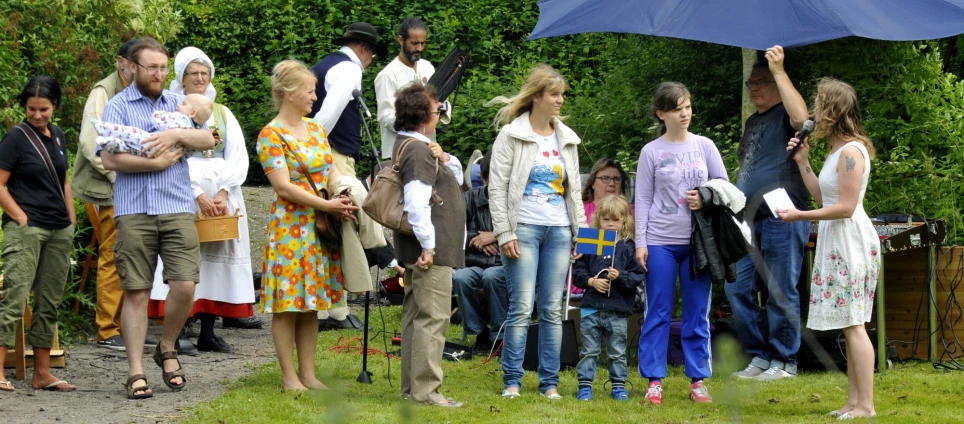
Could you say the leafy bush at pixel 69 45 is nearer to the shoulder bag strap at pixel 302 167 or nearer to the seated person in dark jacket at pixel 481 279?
the seated person in dark jacket at pixel 481 279

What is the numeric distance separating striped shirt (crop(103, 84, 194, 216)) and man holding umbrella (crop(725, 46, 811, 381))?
3093 millimetres

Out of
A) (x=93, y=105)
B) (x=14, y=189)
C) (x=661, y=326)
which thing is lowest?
(x=661, y=326)

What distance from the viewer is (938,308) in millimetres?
7098

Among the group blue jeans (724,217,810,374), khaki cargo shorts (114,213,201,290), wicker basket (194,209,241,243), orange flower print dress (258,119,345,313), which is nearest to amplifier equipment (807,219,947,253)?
blue jeans (724,217,810,374)

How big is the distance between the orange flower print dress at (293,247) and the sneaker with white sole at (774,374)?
2546mm

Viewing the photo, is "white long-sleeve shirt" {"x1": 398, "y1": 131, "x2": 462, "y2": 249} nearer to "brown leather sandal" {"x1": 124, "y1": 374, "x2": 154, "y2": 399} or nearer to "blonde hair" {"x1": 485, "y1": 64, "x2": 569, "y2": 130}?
"blonde hair" {"x1": 485, "y1": 64, "x2": 569, "y2": 130}

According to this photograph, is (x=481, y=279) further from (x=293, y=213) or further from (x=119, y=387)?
(x=119, y=387)

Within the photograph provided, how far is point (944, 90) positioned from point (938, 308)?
5.06 ft

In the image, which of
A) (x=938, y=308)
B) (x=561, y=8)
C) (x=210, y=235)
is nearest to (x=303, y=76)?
(x=210, y=235)

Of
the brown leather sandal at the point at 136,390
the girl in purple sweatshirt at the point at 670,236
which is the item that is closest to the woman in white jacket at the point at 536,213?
the girl in purple sweatshirt at the point at 670,236

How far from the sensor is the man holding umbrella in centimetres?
667

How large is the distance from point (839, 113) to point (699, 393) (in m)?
1.57

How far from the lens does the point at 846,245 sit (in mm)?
5492

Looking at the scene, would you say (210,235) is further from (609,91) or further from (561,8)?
(609,91)
